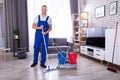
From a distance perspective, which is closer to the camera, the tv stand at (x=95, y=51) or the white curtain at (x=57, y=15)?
the tv stand at (x=95, y=51)

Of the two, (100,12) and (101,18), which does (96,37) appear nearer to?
(101,18)

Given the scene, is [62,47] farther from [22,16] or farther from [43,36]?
[22,16]

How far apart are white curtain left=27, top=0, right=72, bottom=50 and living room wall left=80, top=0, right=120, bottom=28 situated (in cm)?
75

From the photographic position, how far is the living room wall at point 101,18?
209 inches

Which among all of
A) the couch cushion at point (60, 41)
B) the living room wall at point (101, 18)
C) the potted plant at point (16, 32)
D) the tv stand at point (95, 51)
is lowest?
the tv stand at point (95, 51)

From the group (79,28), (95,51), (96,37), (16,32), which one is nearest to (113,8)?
(96,37)

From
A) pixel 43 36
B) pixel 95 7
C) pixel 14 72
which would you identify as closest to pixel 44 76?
pixel 14 72

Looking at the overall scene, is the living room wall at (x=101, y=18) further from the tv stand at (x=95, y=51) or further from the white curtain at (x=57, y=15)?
the tv stand at (x=95, y=51)

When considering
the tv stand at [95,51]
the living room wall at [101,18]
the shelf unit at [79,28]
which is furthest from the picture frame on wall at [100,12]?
the tv stand at [95,51]

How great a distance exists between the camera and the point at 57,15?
7.47m

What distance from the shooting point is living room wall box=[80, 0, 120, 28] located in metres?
5.30

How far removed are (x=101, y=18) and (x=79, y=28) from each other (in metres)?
1.15

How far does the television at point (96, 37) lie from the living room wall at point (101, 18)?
1.03 ft

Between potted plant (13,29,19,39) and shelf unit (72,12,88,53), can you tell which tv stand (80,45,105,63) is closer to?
shelf unit (72,12,88,53)
